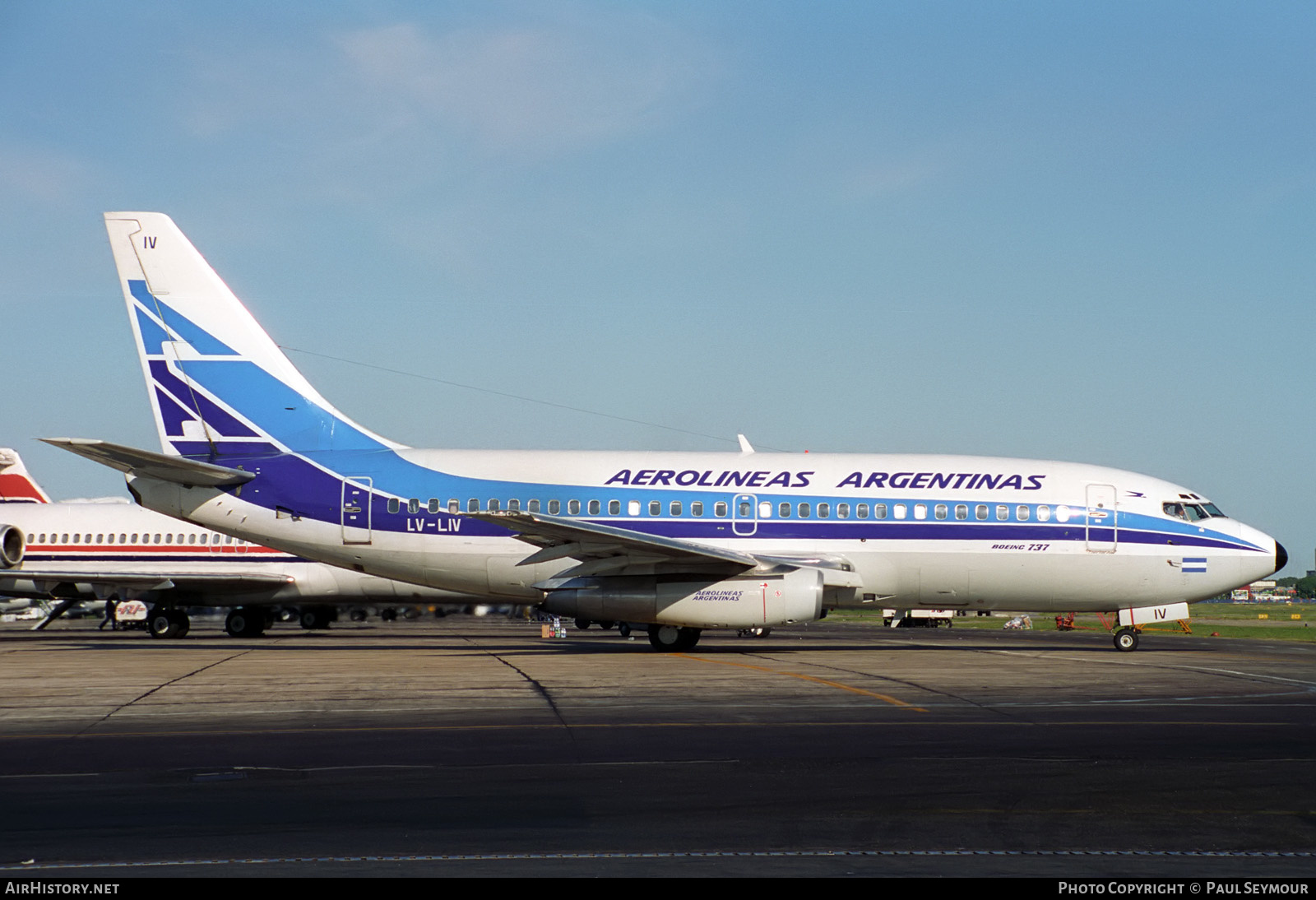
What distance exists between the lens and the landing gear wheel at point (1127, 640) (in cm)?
2569

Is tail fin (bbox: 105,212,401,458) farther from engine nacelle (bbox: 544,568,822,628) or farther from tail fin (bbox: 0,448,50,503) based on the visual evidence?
tail fin (bbox: 0,448,50,503)

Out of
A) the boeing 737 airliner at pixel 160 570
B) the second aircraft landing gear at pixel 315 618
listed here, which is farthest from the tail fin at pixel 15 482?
the second aircraft landing gear at pixel 315 618

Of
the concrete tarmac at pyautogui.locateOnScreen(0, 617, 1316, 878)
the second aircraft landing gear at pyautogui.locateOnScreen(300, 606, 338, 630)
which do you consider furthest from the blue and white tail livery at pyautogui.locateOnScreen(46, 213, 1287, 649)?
the second aircraft landing gear at pyautogui.locateOnScreen(300, 606, 338, 630)

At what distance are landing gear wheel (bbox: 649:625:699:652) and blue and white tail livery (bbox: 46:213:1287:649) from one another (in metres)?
0.04

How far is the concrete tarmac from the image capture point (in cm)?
656

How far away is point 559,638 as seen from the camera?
34.2 meters

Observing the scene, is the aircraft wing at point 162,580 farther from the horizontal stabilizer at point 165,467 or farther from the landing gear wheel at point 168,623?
the horizontal stabilizer at point 165,467

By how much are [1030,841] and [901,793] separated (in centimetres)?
162

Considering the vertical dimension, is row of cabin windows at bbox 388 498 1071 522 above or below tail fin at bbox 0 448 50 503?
below

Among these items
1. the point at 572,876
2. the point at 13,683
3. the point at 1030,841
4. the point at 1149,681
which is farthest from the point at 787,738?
the point at 13,683

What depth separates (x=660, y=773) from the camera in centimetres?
933

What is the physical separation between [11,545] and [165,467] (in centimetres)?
1374

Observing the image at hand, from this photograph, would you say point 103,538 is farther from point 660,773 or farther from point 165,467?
point 660,773
